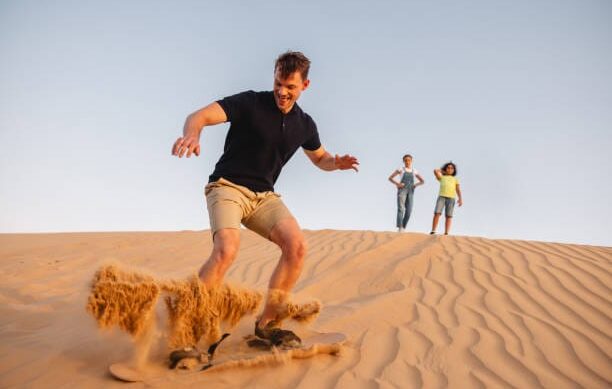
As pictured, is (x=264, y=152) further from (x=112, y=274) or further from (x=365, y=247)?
(x=365, y=247)

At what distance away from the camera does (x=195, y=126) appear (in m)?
2.82

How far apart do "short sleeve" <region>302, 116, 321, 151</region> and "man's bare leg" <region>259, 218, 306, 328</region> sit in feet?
2.60

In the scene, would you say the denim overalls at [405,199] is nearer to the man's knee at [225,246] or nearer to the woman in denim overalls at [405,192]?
the woman in denim overalls at [405,192]

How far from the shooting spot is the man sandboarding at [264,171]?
3064 millimetres

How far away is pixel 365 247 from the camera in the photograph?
700 centimetres

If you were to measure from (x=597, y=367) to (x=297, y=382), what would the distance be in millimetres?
1934

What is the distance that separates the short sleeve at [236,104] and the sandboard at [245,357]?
1452 mm

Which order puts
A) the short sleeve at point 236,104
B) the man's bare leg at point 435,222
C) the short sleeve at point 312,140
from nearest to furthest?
the short sleeve at point 236,104
the short sleeve at point 312,140
the man's bare leg at point 435,222

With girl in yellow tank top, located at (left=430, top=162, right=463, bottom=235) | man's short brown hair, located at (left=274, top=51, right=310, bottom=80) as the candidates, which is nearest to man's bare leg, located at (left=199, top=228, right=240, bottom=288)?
man's short brown hair, located at (left=274, top=51, right=310, bottom=80)

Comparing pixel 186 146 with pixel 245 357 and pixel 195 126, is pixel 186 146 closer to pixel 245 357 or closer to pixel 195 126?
pixel 195 126

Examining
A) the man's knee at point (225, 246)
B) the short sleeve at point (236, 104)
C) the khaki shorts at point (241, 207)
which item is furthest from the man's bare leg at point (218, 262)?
the short sleeve at point (236, 104)

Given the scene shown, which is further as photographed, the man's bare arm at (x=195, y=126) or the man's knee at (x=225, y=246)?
the man's knee at (x=225, y=246)

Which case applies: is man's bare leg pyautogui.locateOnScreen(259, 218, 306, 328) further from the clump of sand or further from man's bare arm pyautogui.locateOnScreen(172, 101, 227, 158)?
man's bare arm pyautogui.locateOnScreen(172, 101, 227, 158)

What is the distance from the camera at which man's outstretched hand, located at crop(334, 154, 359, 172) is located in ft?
12.0
